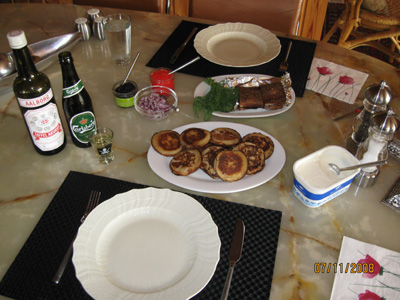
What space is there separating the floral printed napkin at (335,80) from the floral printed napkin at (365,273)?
0.62 metres

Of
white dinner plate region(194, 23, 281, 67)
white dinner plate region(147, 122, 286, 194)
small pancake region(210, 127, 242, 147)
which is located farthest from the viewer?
white dinner plate region(194, 23, 281, 67)

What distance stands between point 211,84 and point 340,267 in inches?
28.7

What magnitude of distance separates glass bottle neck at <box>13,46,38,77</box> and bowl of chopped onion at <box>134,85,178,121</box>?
38cm

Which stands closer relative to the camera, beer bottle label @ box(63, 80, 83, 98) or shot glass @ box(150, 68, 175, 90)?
beer bottle label @ box(63, 80, 83, 98)

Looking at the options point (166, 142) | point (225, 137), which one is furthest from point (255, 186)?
point (166, 142)

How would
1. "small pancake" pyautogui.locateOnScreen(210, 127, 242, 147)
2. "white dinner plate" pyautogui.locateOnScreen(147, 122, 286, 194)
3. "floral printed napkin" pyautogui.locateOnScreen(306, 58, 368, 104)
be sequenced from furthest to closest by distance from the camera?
1. "floral printed napkin" pyautogui.locateOnScreen(306, 58, 368, 104)
2. "small pancake" pyautogui.locateOnScreen(210, 127, 242, 147)
3. "white dinner plate" pyautogui.locateOnScreen(147, 122, 286, 194)

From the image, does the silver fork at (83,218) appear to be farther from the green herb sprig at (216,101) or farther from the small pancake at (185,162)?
the green herb sprig at (216,101)

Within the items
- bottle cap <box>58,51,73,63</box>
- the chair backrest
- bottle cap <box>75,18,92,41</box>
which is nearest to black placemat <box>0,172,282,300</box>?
bottle cap <box>58,51,73,63</box>

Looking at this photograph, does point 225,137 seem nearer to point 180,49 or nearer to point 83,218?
point 83,218

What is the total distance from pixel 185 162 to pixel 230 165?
0.43 ft

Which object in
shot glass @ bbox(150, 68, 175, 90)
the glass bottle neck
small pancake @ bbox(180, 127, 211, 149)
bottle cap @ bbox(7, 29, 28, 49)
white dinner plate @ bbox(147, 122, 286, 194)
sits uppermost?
bottle cap @ bbox(7, 29, 28, 49)

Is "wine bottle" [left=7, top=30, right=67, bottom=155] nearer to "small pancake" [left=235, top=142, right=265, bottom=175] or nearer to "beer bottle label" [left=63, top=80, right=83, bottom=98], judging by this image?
"beer bottle label" [left=63, top=80, right=83, bottom=98]

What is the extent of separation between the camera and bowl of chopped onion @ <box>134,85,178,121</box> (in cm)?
127
